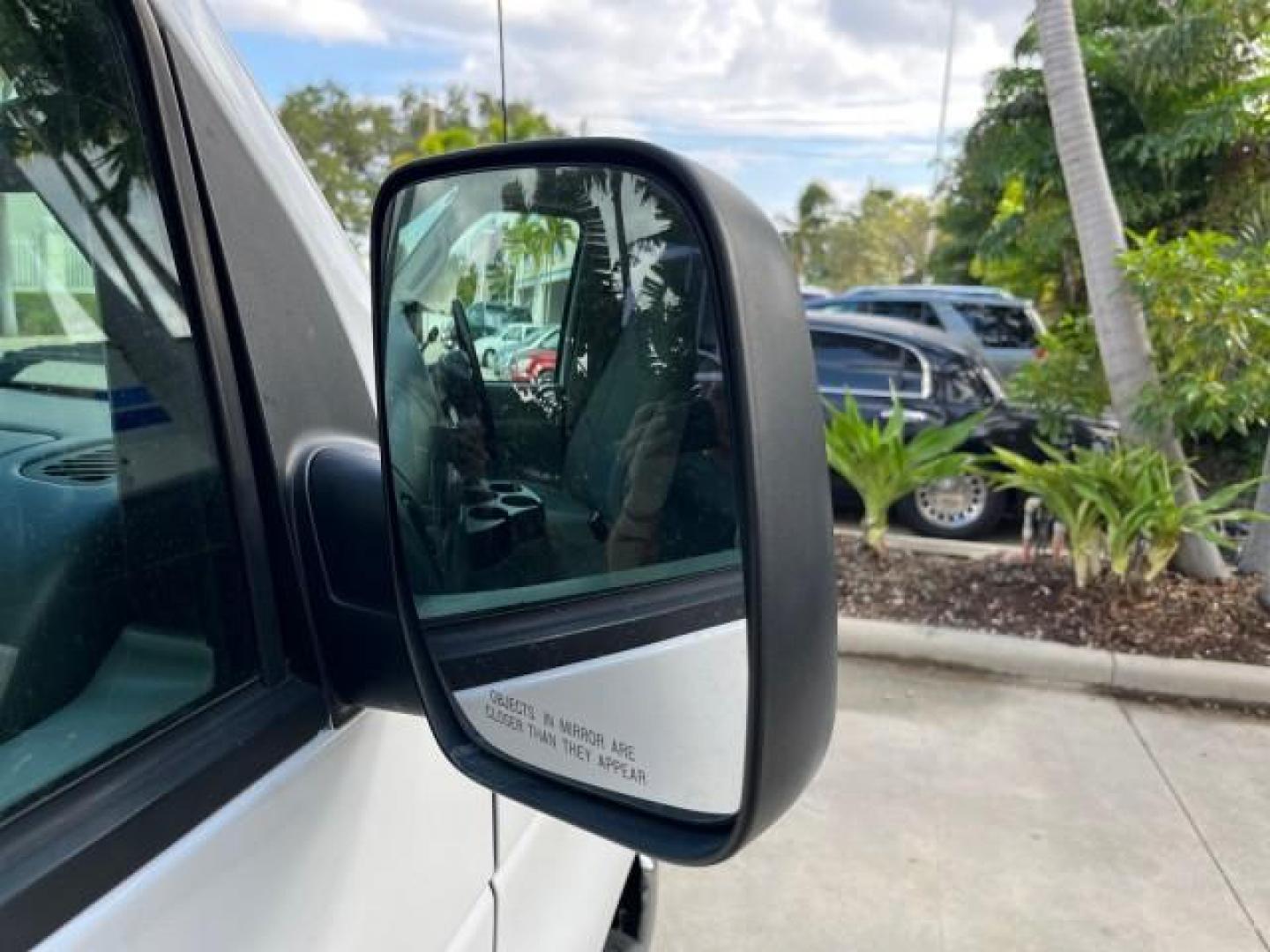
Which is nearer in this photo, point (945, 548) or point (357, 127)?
point (945, 548)

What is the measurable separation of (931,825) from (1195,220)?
6.70 m

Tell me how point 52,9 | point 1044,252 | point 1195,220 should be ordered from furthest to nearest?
1. point 1044,252
2. point 1195,220
3. point 52,9

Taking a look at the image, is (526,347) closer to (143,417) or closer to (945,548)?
(143,417)

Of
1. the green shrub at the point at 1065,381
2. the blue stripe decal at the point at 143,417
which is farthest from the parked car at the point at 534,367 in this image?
the green shrub at the point at 1065,381

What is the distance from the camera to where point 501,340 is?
0.99 m

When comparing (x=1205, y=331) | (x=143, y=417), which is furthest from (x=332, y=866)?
(x=1205, y=331)

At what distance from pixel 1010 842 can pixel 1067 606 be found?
72.5 inches

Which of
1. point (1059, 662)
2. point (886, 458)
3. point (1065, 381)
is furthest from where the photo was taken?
A: point (1065, 381)

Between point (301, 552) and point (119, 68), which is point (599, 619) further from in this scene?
point (119, 68)

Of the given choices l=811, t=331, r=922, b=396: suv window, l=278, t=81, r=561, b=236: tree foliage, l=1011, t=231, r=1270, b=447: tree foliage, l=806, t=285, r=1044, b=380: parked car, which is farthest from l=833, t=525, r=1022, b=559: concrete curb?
l=278, t=81, r=561, b=236: tree foliage

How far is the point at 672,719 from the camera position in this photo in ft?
3.01

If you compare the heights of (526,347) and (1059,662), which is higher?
(526,347)

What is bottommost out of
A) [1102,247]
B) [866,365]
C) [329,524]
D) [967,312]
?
[866,365]

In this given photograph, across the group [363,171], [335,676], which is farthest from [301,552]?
[363,171]
